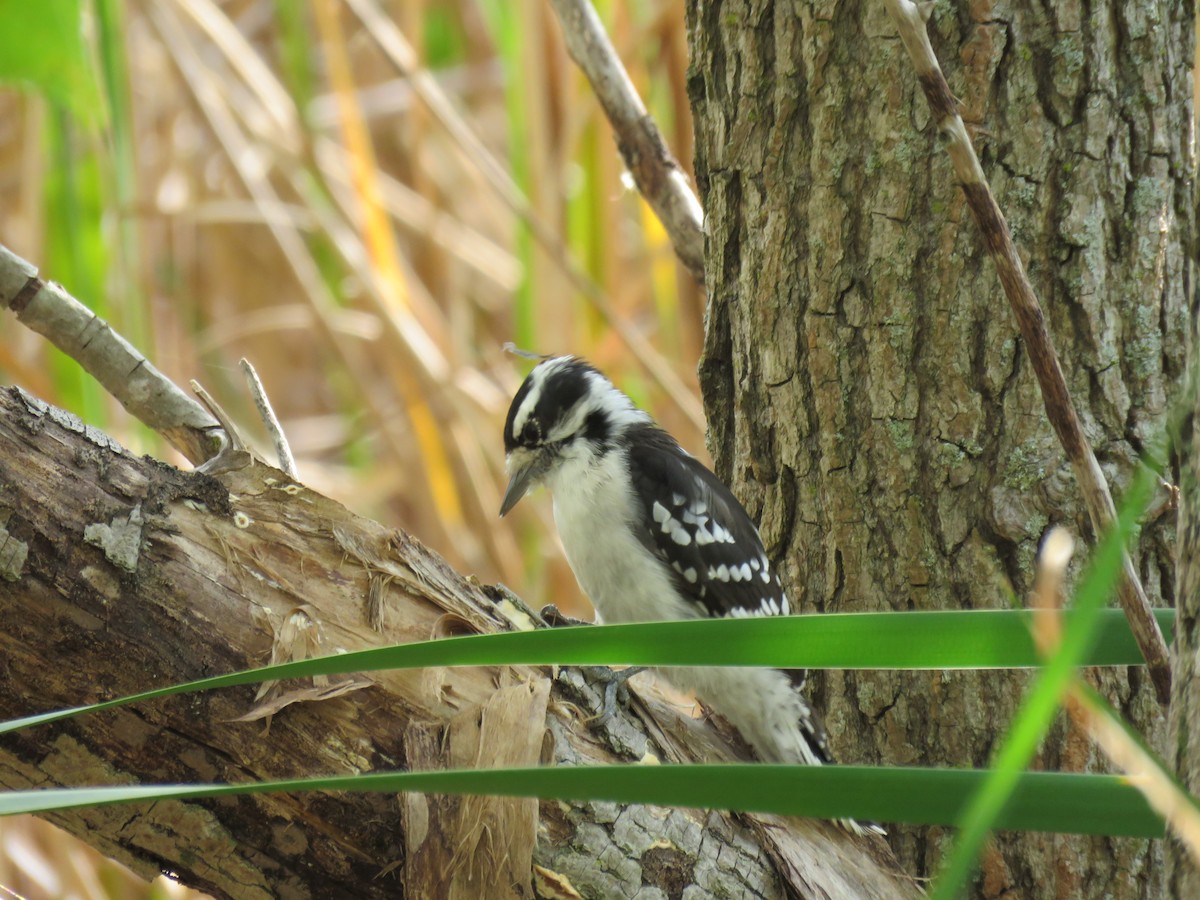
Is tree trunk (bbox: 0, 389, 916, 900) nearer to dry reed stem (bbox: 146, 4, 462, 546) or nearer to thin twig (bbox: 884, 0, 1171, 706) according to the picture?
thin twig (bbox: 884, 0, 1171, 706)

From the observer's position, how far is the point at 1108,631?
3.28 ft

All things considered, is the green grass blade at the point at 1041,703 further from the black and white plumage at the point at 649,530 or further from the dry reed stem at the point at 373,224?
the dry reed stem at the point at 373,224

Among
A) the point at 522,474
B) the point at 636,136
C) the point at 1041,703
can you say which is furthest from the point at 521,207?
the point at 1041,703

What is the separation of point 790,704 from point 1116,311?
29.8 inches

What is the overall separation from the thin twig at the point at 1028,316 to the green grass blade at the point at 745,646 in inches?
5.9

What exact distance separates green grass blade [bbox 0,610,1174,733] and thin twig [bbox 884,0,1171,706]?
0.49 ft

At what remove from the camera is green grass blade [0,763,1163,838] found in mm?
800

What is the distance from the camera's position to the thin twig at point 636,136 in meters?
2.21

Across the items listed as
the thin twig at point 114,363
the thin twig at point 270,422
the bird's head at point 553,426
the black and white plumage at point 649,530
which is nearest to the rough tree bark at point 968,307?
the black and white plumage at point 649,530

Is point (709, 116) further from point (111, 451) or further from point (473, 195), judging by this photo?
point (473, 195)

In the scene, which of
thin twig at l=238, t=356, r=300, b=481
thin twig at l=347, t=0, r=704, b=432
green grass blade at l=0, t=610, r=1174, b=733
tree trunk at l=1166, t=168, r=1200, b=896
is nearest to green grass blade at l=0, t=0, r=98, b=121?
thin twig at l=347, t=0, r=704, b=432

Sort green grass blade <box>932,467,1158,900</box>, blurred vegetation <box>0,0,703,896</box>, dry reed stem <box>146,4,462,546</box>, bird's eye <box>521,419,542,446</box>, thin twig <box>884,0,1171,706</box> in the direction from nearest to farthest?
green grass blade <box>932,467,1158,900</box>
thin twig <box>884,0,1171,706</box>
bird's eye <box>521,419,542,446</box>
blurred vegetation <box>0,0,703,896</box>
dry reed stem <box>146,4,462,546</box>

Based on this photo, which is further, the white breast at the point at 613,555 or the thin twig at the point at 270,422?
the white breast at the point at 613,555

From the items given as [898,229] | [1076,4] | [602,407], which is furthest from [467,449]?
[1076,4]
